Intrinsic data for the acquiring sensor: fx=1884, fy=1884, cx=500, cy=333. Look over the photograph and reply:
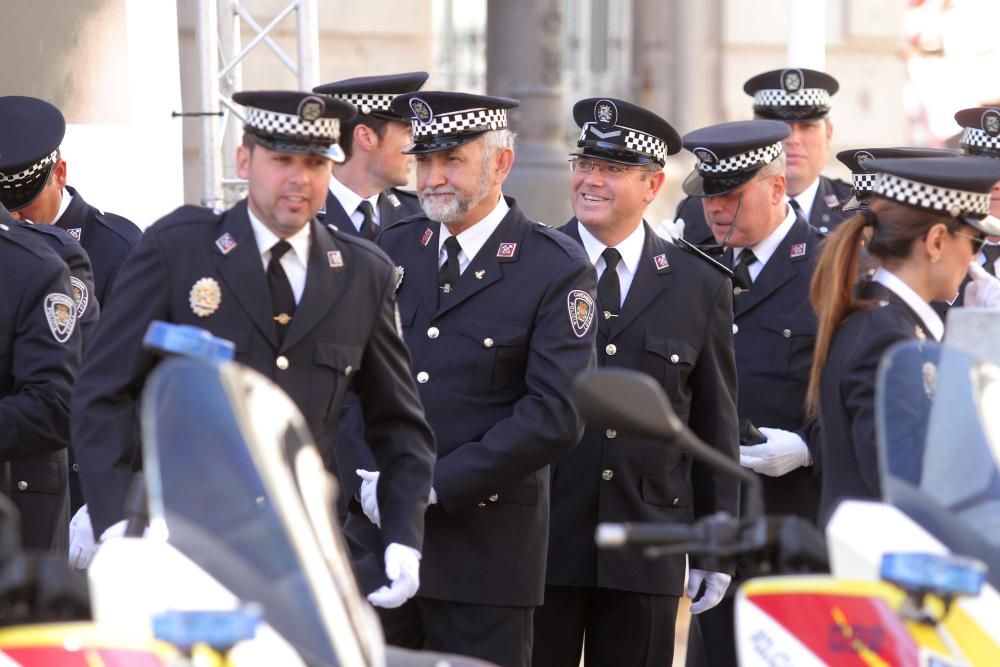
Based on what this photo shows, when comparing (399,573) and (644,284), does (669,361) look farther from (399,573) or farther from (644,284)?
(399,573)

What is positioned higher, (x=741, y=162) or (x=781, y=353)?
(x=741, y=162)

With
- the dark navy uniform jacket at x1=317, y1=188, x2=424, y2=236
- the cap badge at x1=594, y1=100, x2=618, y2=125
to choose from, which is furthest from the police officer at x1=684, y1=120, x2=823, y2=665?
the dark navy uniform jacket at x1=317, y1=188, x2=424, y2=236

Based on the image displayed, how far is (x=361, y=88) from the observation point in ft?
20.9

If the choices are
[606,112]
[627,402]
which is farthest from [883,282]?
[606,112]

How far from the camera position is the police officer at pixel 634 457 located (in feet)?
16.0

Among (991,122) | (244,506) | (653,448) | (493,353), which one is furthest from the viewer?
(991,122)

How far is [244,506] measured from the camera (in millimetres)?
2297

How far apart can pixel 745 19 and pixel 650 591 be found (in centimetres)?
843

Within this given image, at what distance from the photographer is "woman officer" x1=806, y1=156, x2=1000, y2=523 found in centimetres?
356

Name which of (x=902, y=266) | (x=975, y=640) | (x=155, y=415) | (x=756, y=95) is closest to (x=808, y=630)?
(x=975, y=640)

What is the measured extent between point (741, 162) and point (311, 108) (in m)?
1.96

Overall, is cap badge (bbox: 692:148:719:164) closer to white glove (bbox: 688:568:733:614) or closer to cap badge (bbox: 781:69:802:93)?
white glove (bbox: 688:568:733:614)

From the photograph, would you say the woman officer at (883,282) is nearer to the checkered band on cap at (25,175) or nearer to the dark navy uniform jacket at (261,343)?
the dark navy uniform jacket at (261,343)

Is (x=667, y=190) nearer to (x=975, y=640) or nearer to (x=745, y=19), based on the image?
(x=745, y=19)
